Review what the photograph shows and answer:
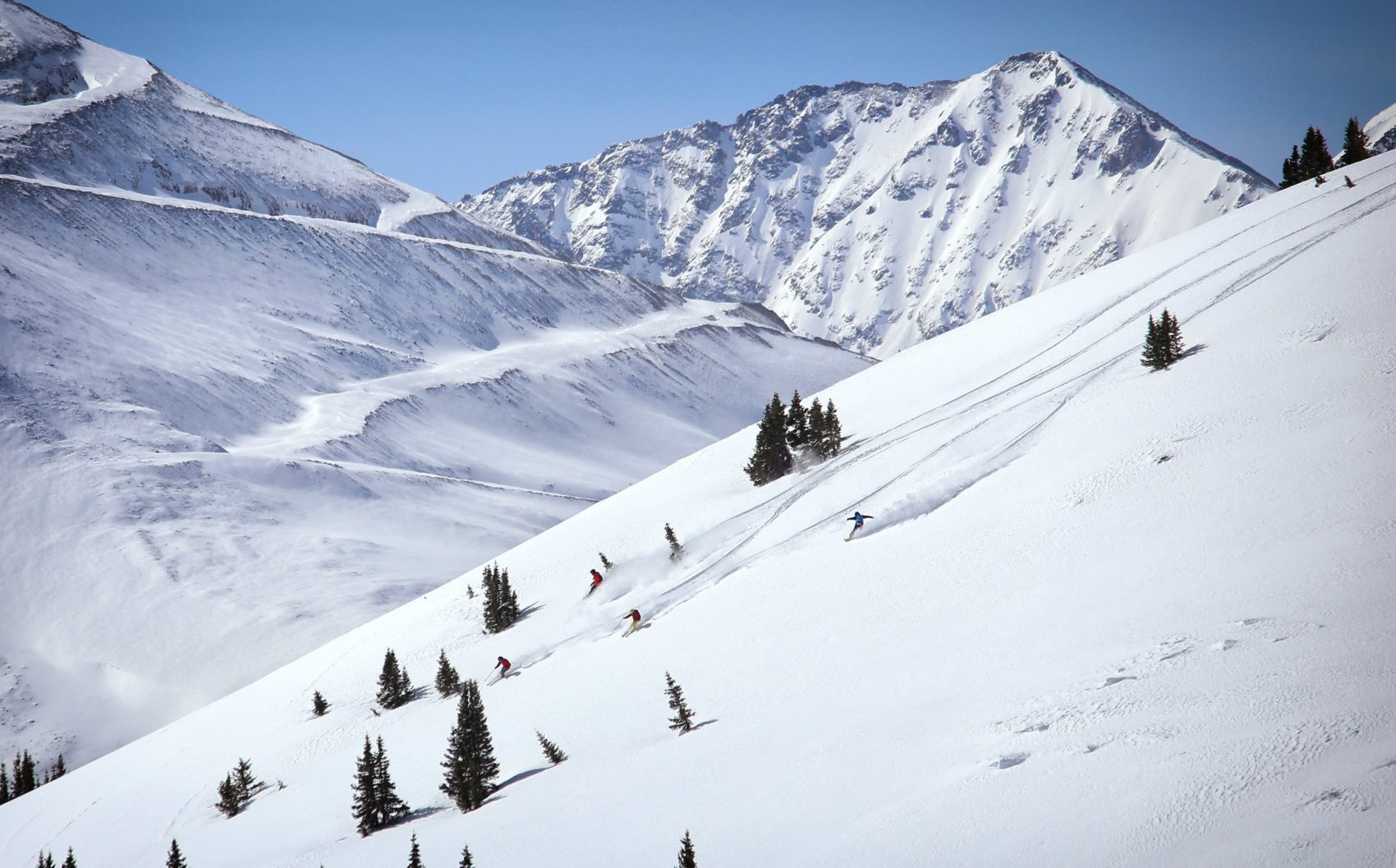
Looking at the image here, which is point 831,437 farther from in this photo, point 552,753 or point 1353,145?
point 1353,145

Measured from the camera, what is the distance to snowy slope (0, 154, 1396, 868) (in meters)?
8.21

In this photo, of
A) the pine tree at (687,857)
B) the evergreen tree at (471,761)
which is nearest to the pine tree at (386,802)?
the evergreen tree at (471,761)

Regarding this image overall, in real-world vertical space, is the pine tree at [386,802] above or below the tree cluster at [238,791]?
below

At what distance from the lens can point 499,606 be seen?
24766 millimetres

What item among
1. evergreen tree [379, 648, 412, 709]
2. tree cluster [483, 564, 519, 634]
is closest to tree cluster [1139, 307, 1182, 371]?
tree cluster [483, 564, 519, 634]

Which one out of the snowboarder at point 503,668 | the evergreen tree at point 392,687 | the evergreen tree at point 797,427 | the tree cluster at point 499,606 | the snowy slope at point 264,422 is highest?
the snowy slope at point 264,422

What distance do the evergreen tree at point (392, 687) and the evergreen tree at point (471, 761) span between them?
6.69m

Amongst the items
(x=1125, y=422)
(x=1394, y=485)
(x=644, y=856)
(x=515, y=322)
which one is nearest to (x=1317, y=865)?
(x=644, y=856)

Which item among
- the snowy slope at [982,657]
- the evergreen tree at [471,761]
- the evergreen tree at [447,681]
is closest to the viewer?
the snowy slope at [982,657]

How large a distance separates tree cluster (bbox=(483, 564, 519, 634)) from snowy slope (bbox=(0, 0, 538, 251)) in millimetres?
120372

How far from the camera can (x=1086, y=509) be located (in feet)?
51.9

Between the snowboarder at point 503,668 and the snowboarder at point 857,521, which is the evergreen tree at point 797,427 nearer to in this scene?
the snowboarder at point 857,521

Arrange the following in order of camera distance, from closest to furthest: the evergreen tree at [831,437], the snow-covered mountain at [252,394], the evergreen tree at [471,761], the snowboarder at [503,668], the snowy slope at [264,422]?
the evergreen tree at [471,761], the snowboarder at [503,668], the evergreen tree at [831,437], the snowy slope at [264,422], the snow-covered mountain at [252,394]

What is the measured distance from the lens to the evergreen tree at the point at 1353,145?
39.1 meters
